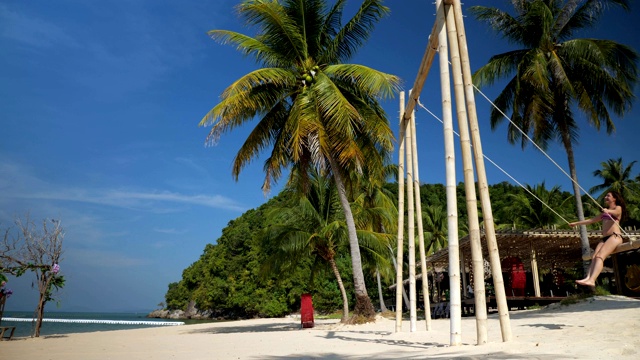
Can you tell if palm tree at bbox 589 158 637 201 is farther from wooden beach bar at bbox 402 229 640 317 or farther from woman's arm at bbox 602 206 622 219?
woman's arm at bbox 602 206 622 219

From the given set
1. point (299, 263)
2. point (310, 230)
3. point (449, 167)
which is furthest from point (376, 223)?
point (299, 263)

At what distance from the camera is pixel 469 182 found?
6453 mm

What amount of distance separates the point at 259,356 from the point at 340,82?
11.4 m

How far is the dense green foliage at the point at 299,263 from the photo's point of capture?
35.4m

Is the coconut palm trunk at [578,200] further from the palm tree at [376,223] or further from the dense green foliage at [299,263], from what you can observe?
the dense green foliage at [299,263]

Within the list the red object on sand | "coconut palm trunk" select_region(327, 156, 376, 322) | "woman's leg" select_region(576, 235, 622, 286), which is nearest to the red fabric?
"coconut palm trunk" select_region(327, 156, 376, 322)

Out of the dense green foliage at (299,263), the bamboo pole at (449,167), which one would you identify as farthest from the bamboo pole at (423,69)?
the dense green foliage at (299,263)

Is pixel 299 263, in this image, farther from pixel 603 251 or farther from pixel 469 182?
pixel 603 251

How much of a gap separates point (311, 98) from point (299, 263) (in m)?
22.3

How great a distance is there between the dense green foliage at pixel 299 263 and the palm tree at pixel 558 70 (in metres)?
16.8

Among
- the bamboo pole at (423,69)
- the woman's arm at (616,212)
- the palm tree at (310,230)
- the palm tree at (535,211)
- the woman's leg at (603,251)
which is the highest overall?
the palm tree at (535,211)

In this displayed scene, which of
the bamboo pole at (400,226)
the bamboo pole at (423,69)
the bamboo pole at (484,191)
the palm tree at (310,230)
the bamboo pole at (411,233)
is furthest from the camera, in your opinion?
the palm tree at (310,230)

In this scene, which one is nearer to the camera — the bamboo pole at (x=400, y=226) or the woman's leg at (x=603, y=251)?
the woman's leg at (x=603, y=251)

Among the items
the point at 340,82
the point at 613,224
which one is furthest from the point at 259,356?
the point at 340,82
